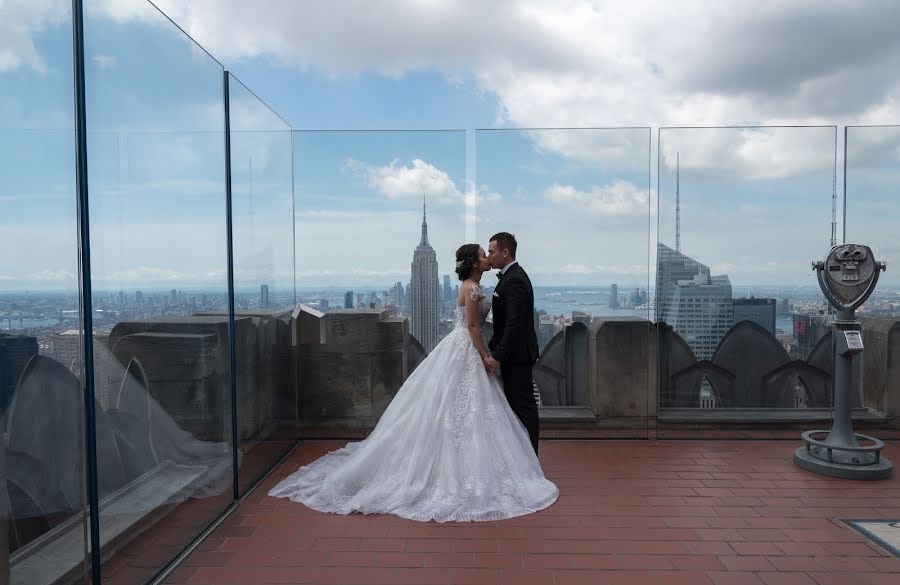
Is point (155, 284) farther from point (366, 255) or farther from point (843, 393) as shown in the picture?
point (843, 393)

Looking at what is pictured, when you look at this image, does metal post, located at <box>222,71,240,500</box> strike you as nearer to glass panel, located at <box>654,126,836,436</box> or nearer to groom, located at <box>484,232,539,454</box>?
groom, located at <box>484,232,539,454</box>

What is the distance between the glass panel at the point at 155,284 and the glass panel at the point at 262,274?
295 mm

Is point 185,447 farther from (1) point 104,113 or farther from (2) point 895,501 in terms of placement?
(2) point 895,501

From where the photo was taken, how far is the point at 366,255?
5.88 m

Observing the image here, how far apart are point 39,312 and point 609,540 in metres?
3.04

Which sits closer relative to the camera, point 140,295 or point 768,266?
point 140,295

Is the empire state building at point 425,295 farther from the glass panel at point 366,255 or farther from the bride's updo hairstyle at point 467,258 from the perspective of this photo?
the bride's updo hairstyle at point 467,258

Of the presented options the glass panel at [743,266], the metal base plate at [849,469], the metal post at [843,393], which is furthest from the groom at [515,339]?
the metal post at [843,393]

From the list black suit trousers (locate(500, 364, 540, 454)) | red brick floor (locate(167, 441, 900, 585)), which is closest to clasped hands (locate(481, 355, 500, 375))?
black suit trousers (locate(500, 364, 540, 454))

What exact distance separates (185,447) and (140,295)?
0.95 metres

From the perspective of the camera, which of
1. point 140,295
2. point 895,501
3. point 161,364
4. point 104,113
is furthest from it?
point 895,501

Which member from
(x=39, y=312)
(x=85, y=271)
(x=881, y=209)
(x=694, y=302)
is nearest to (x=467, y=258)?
(x=694, y=302)

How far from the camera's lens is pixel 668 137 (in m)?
5.70

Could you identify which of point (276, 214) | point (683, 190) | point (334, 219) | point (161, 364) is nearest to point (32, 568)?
point (161, 364)
